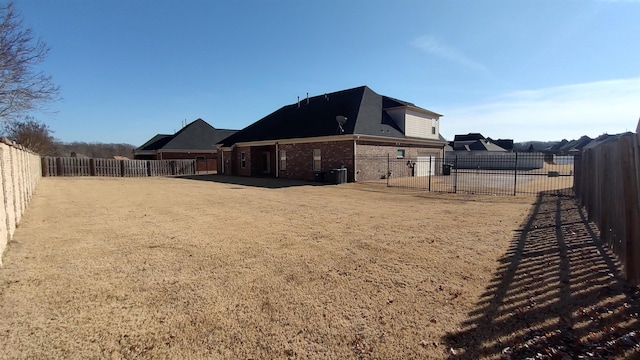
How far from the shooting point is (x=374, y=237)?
6.62 m

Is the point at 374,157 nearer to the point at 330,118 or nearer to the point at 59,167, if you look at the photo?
the point at 330,118

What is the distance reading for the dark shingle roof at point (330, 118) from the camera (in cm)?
2158

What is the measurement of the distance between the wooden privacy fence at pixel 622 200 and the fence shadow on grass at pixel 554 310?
0.27 m

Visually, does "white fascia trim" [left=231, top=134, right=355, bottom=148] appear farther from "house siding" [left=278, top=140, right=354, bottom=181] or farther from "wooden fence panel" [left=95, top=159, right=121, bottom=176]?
"wooden fence panel" [left=95, top=159, right=121, bottom=176]

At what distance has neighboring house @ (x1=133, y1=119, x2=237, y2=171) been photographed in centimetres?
3694

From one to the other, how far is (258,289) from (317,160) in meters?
18.0

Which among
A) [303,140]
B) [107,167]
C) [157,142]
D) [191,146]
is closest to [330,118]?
[303,140]

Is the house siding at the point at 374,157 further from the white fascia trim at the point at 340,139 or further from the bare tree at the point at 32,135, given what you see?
the bare tree at the point at 32,135

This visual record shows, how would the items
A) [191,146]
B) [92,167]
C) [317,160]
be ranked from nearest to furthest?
[317,160] → [92,167] → [191,146]

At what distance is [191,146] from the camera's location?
38.3 m

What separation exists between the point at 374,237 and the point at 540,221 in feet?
16.0

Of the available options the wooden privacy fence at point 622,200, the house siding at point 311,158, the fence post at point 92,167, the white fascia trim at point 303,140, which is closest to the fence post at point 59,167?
the fence post at point 92,167

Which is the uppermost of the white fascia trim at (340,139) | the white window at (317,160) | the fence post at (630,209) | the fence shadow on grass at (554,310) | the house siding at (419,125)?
the house siding at (419,125)

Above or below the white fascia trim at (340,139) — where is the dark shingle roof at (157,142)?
above
